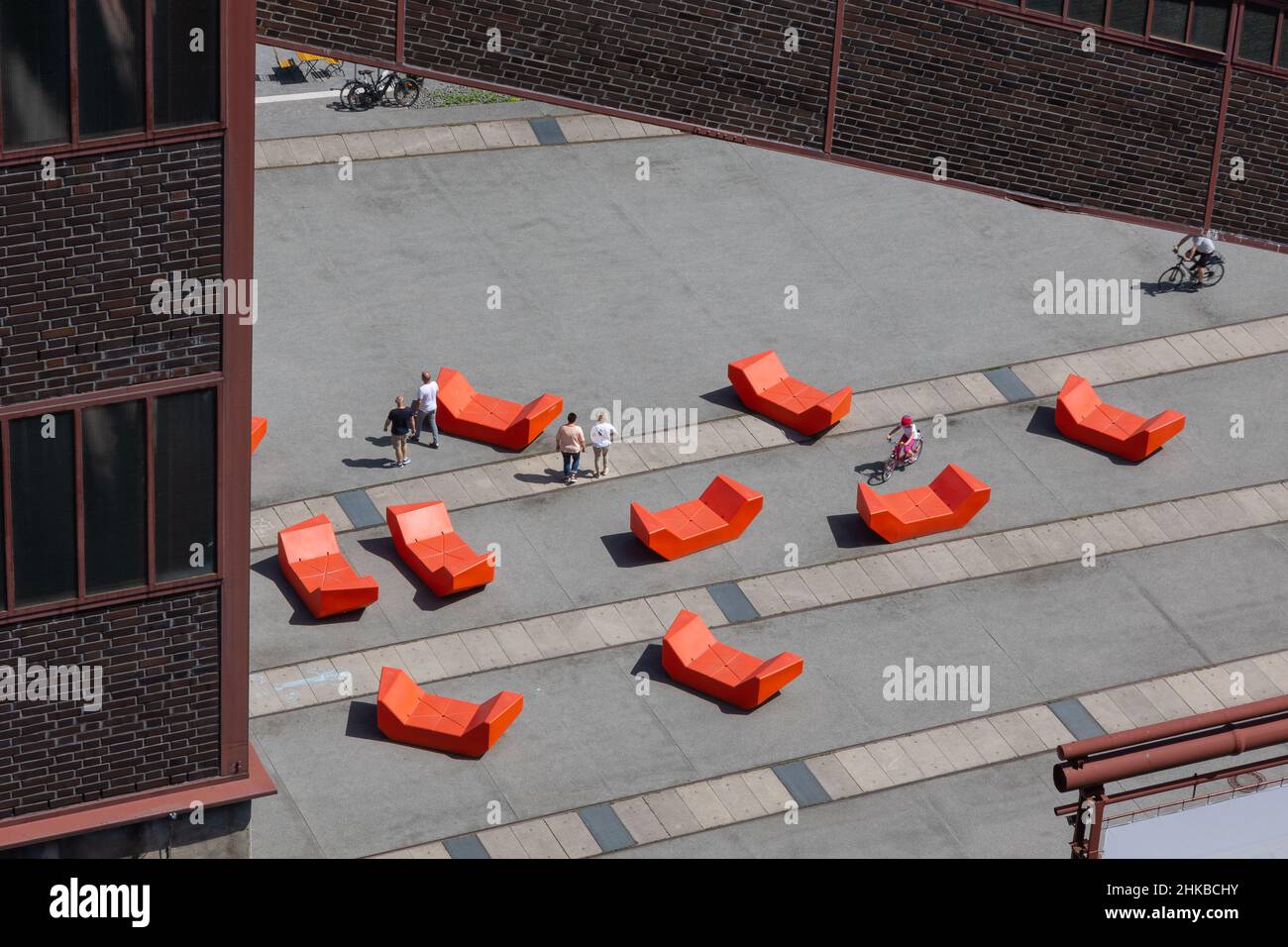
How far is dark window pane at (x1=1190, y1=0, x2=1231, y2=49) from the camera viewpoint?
3366cm

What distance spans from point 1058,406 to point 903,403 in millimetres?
2953

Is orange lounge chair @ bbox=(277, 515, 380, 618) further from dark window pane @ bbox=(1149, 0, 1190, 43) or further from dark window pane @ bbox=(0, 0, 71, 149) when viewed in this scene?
dark window pane @ bbox=(1149, 0, 1190, 43)

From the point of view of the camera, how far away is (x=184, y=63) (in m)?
26.9

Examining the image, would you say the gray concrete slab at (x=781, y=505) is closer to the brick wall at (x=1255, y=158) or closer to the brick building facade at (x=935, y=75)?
the brick wall at (x=1255, y=158)

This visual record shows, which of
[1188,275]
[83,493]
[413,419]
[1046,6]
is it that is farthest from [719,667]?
[1188,275]

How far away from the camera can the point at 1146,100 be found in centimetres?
3472

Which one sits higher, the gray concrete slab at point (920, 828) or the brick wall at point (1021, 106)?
the brick wall at point (1021, 106)

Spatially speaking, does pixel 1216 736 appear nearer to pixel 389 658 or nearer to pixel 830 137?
pixel 830 137

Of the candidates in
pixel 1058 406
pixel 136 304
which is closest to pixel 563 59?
pixel 136 304

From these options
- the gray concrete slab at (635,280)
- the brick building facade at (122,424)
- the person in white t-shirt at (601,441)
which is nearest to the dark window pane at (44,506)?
the brick building facade at (122,424)

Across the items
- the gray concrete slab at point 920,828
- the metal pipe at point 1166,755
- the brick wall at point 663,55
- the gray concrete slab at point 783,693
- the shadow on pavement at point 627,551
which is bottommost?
the gray concrete slab at point 920,828

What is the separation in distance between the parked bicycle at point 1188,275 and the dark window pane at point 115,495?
27.7 meters

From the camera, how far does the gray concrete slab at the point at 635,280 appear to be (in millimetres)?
46719

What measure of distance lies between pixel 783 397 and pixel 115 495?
63.1 feet
